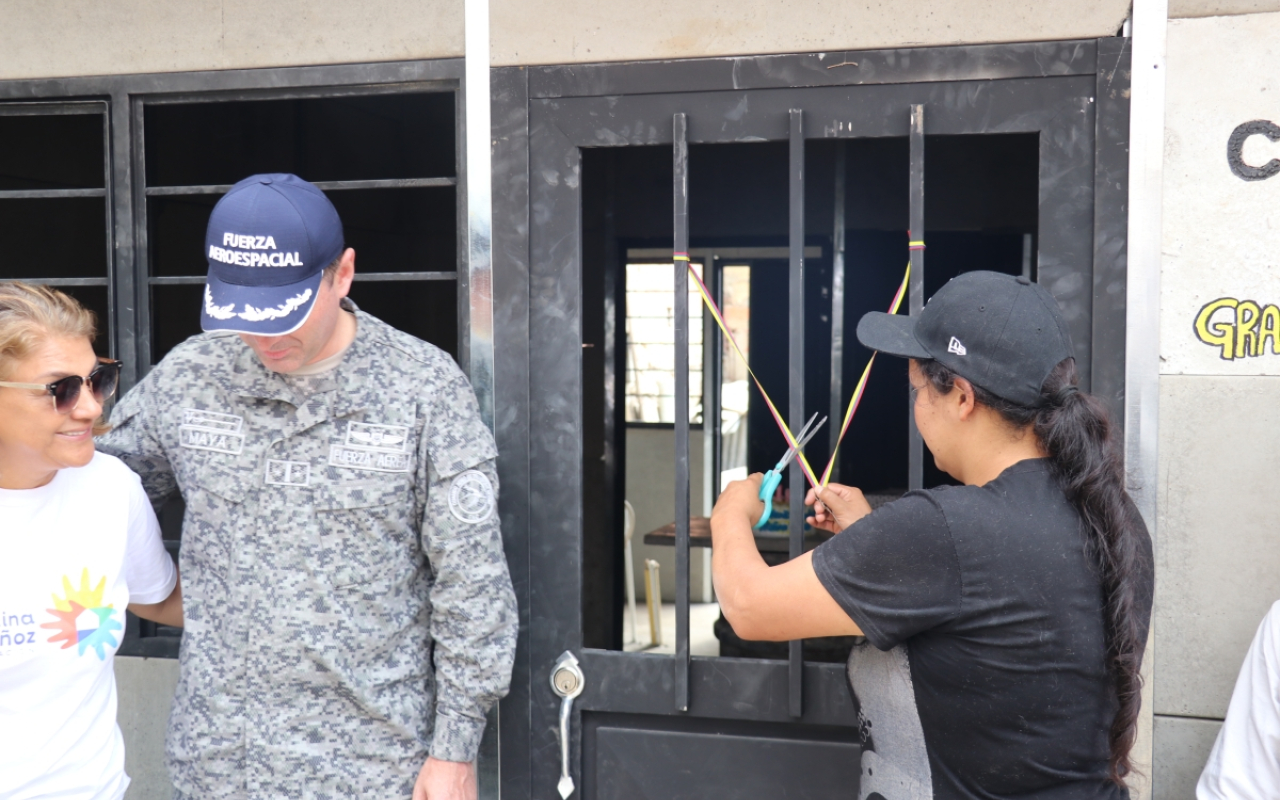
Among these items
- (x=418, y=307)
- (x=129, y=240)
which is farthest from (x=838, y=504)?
(x=418, y=307)

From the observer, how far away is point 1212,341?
2.04 meters

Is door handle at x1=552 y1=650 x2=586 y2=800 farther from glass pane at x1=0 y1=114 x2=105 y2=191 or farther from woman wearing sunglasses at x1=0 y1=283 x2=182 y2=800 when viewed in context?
glass pane at x1=0 y1=114 x2=105 y2=191

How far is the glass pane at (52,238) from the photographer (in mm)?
4496

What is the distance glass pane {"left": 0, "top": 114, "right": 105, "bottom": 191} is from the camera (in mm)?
4477

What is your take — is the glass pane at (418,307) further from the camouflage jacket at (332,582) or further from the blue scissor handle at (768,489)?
the blue scissor handle at (768,489)

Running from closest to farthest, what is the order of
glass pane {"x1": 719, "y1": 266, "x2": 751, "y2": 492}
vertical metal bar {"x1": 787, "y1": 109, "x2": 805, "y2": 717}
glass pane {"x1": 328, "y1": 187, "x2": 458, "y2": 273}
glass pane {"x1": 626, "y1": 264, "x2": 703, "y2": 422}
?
vertical metal bar {"x1": 787, "y1": 109, "x2": 805, "y2": 717}, glass pane {"x1": 719, "y1": 266, "x2": 751, "y2": 492}, glass pane {"x1": 328, "y1": 187, "x2": 458, "y2": 273}, glass pane {"x1": 626, "y1": 264, "x2": 703, "y2": 422}

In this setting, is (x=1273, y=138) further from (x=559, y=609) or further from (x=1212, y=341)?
(x=559, y=609)

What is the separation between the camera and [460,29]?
7.52ft

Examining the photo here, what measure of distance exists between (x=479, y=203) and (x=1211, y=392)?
5.11 feet

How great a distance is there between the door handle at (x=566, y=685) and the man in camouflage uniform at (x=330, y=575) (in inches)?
13.1

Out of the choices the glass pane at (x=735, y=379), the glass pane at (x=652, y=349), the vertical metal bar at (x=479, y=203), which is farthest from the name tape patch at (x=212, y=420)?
the glass pane at (x=652, y=349)

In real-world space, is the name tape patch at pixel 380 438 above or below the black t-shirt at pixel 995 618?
above

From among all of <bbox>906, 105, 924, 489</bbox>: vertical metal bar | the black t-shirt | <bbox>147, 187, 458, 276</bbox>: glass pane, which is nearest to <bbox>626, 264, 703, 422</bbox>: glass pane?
<bbox>147, 187, 458, 276</bbox>: glass pane

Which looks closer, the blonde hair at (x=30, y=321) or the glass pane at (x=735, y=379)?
the blonde hair at (x=30, y=321)
